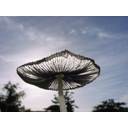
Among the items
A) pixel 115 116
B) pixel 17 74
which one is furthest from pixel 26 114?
pixel 17 74

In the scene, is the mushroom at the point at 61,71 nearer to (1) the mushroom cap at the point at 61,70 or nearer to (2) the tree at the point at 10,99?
(1) the mushroom cap at the point at 61,70

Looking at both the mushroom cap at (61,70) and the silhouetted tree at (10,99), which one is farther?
the silhouetted tree at (10,99)

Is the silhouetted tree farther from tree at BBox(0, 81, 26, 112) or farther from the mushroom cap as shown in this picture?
the mushroom cap

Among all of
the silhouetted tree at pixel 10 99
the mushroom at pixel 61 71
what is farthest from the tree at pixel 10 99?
the mushroom at pixel 61 71

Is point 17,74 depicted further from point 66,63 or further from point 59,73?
point 66,63

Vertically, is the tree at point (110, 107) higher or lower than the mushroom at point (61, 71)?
lower

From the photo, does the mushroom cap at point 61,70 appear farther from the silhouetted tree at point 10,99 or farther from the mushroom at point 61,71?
the silhouetted tree at point 10,99
